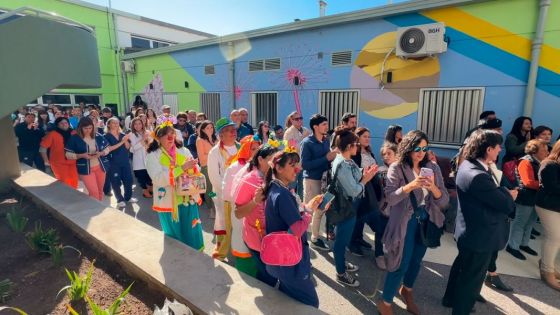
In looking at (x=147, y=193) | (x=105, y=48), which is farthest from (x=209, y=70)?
(x=105, y=48)

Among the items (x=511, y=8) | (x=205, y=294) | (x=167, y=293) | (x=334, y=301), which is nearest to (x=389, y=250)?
(x=334, y=301)

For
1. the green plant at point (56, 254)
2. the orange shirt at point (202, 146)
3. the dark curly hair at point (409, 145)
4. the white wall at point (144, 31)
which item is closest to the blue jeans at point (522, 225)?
the dark curly hair at point (409, 145)

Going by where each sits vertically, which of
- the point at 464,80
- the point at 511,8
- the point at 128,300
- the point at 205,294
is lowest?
the point at 128,300

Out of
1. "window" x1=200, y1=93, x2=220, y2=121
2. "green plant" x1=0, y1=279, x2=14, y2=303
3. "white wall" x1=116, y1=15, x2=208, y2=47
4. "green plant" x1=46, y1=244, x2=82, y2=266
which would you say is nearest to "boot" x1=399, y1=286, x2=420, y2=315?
"green plant" x1=46, y1=244, x2=82, y2=266

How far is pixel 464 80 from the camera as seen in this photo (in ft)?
20.5

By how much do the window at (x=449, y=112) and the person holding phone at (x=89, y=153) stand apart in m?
6.70

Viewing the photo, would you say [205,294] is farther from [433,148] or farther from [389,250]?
[433,148]

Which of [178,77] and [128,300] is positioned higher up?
[178,77]

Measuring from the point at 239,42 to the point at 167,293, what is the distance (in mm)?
9083

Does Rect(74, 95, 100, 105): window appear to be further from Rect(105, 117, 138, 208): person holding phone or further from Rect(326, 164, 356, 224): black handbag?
Rect(326, 164, 356, 224): black handbag

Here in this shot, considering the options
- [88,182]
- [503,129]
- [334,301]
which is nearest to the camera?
[334,301]

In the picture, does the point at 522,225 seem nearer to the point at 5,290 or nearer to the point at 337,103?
the point at 337,103

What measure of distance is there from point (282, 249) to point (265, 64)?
26.7ft

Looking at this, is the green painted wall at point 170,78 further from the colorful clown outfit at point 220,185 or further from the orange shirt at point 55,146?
the colorful clown outfit at point 220,185
